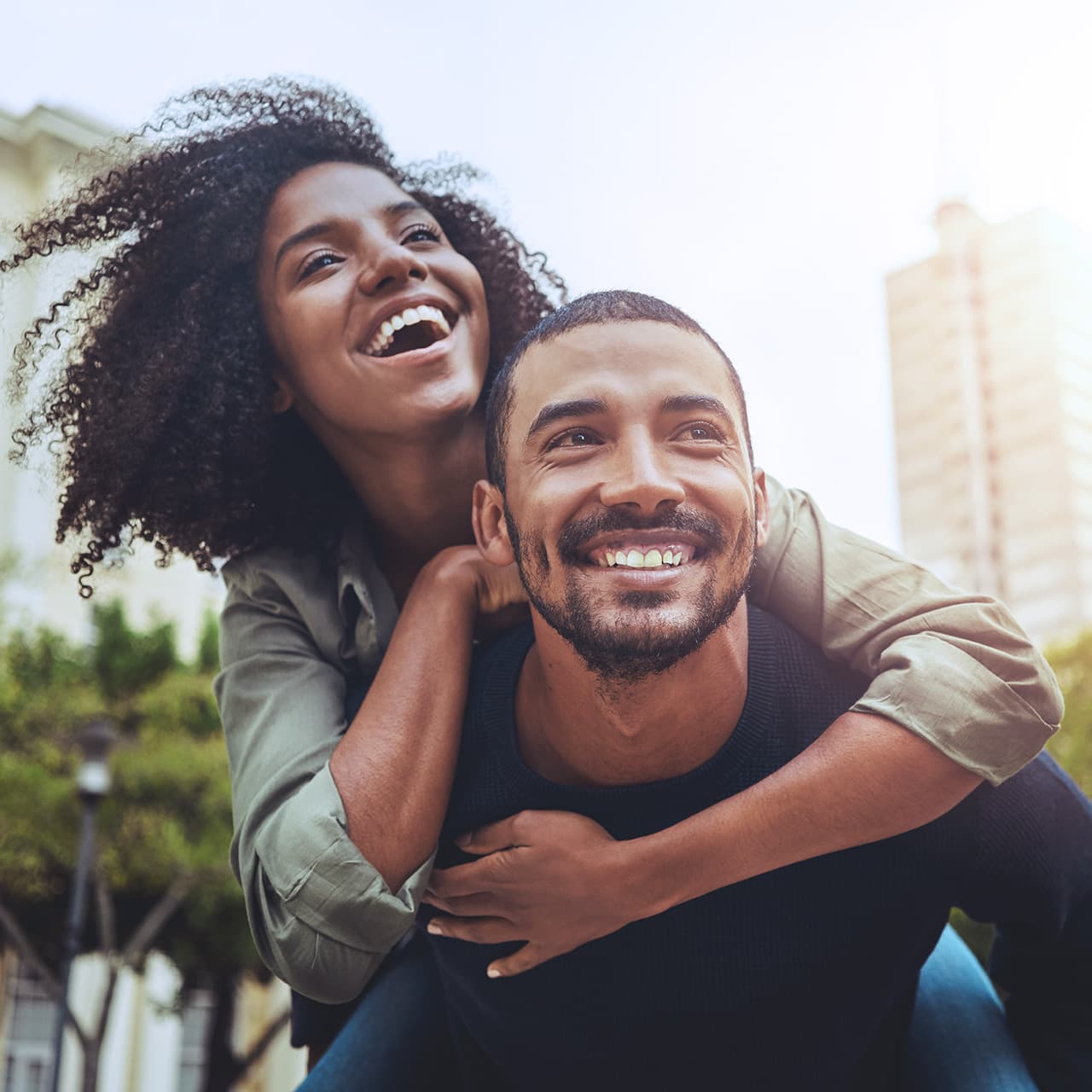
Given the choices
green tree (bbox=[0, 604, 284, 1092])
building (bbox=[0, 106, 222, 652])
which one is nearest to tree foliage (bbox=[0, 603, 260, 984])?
green tree (bbox=[0, 604, 284, 1092])

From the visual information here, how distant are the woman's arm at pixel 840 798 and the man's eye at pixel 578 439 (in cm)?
63

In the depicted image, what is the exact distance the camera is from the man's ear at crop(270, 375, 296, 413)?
3393 mm

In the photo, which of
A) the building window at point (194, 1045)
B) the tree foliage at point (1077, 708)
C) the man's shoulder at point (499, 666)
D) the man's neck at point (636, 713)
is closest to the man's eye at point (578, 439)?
the man's neck at point (636, 713)

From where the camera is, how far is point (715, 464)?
236cm

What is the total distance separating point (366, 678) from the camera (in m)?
3.08

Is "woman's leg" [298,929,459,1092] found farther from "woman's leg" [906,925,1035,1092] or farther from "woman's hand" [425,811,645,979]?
"woman's leg" [906,925,1035,1092]

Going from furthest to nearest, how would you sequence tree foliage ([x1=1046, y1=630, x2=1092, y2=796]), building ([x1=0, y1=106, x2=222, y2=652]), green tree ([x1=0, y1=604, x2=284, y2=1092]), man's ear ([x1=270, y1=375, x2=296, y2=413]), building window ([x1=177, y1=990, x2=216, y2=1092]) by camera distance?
building ([x1=0, y1=106, x2=222, y2=652])
building window ([x1=177, y1=990, x2=216, y2=1092])
tree foliage ([x1=1046, y1=630, x2=1092, y2=796])
green tree ([x1=0, y1=604, x2=284, y2=1092])
man's ear ([x1=270, y1=375, x2=296, y2=413])

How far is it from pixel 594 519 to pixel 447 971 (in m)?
1.08

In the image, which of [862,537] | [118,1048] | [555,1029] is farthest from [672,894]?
[118,1048]

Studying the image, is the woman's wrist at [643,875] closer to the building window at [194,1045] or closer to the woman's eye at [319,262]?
the woman's eye at [319,262]

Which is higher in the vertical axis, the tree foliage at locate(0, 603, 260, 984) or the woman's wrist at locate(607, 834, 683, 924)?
the tree foliage at locate(0, 603, 260, 984)

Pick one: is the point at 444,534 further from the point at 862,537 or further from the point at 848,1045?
the point at 848,1045

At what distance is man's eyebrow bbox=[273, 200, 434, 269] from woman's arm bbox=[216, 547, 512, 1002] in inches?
33.9

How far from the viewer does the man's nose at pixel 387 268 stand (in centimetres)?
308
